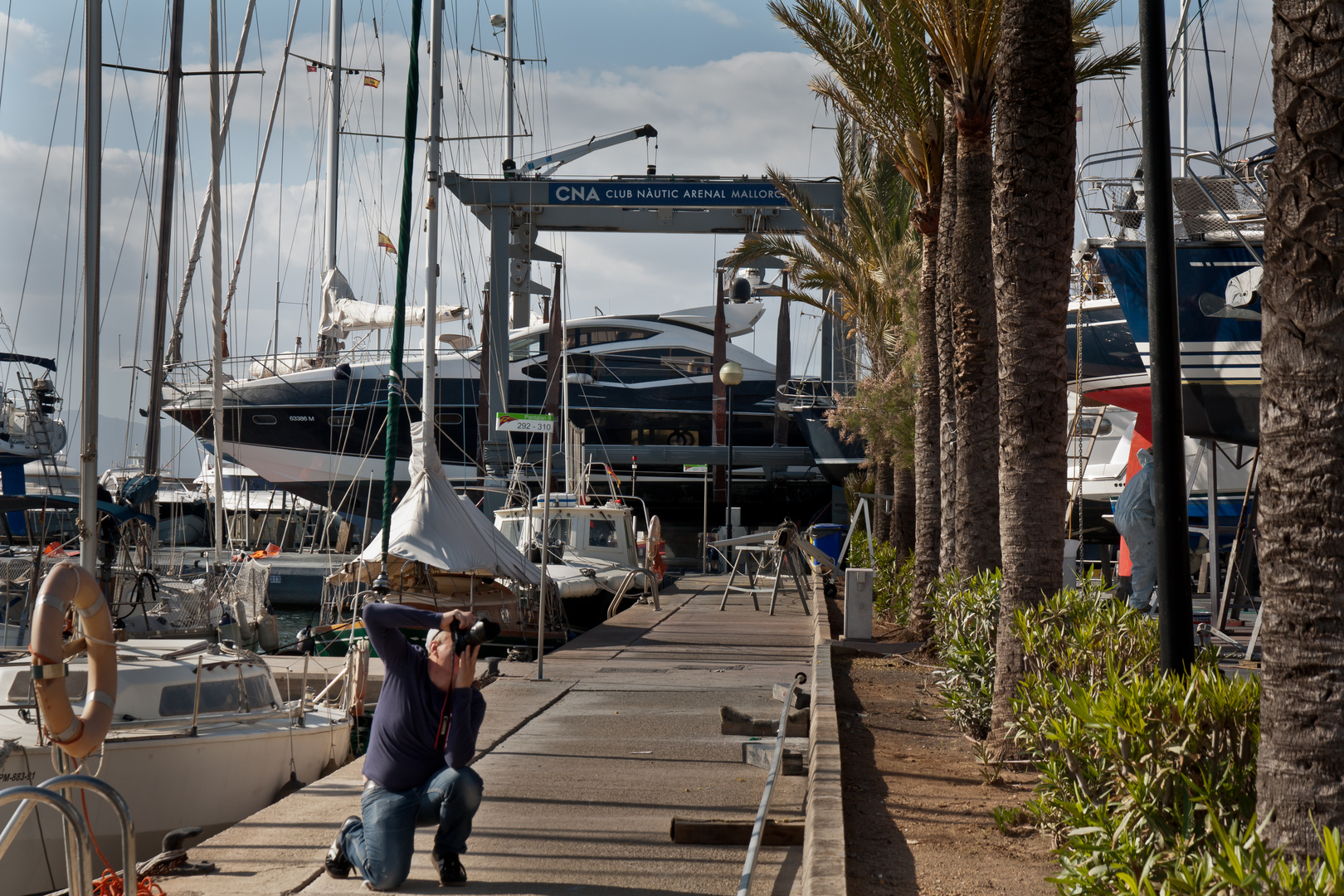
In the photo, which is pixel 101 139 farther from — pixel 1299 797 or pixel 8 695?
pixel 1299 797

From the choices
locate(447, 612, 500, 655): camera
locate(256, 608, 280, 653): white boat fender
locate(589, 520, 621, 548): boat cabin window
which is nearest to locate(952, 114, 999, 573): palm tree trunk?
locate(447, 612, 500, 655): camera

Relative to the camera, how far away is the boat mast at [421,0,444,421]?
51.3ft

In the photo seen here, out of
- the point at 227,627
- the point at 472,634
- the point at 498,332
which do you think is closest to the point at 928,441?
the point at 472,634

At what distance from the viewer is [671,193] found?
2844cm

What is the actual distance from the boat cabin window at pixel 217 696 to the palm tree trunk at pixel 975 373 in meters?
6.60

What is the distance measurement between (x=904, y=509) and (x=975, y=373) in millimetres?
10768

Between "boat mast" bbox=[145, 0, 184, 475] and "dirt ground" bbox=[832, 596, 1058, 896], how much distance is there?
40.0 ft

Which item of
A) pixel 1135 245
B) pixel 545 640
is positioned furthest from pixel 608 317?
pixel 1135 245

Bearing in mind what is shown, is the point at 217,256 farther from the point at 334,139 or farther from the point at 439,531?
the point at 334,139

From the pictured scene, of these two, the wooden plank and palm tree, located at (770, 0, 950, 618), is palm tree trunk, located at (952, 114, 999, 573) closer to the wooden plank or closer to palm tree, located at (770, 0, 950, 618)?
palm tree, located at (770, 0, 950, 618)

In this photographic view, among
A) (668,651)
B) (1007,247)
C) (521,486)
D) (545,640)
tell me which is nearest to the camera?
(1007,247)

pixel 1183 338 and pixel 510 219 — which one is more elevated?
pixel 510 219

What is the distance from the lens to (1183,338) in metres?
11.9

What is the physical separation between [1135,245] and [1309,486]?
903cm
